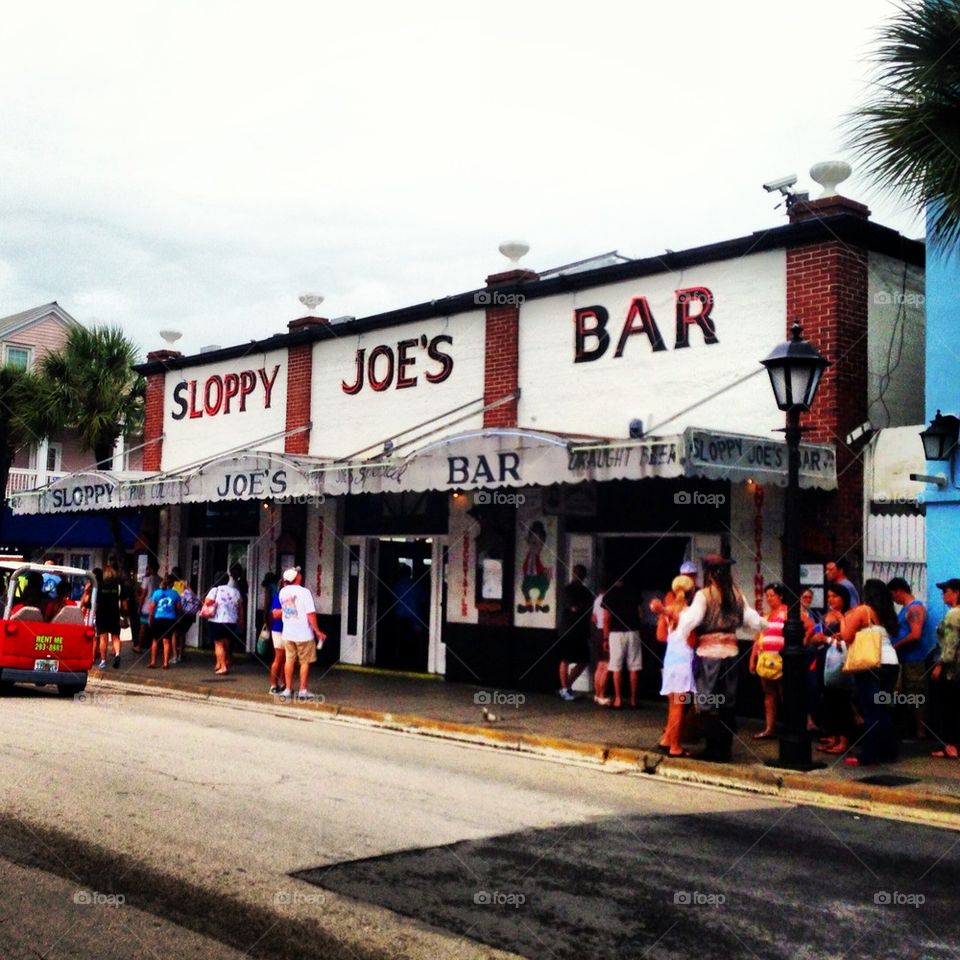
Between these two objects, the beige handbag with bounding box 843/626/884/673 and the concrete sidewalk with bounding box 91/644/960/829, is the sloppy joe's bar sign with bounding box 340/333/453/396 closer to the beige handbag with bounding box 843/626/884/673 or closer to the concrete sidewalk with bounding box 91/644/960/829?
the concrete sidewalk with bounding box 91/644/960/829

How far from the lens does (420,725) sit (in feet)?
44.0

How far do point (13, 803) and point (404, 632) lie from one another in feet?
39.1

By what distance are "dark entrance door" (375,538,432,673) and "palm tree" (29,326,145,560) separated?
10.9m

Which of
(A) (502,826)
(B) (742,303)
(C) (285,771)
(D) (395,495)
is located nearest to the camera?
(A) (502,826)

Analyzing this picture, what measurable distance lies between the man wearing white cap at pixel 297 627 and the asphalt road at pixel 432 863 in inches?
169

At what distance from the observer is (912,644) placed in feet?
38.0

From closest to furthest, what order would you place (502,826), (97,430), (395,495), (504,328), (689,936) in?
(689,936) → (502,826) → (504,328) → (395,495) → (97,430)

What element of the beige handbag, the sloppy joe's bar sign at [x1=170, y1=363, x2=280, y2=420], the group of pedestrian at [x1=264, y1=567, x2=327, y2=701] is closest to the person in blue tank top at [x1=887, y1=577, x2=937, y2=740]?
the beige handbag

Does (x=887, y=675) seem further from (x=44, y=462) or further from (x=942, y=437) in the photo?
(x=44, y=462)

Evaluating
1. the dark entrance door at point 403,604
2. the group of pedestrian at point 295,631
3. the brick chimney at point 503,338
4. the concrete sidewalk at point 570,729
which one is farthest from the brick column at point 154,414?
the group of pedestrian at point 295,631

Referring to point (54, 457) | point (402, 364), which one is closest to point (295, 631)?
point (402, 364)

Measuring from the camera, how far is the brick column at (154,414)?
2473cm

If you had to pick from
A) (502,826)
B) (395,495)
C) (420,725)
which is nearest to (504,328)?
(395,495)

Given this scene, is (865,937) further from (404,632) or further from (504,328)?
(404,632)
